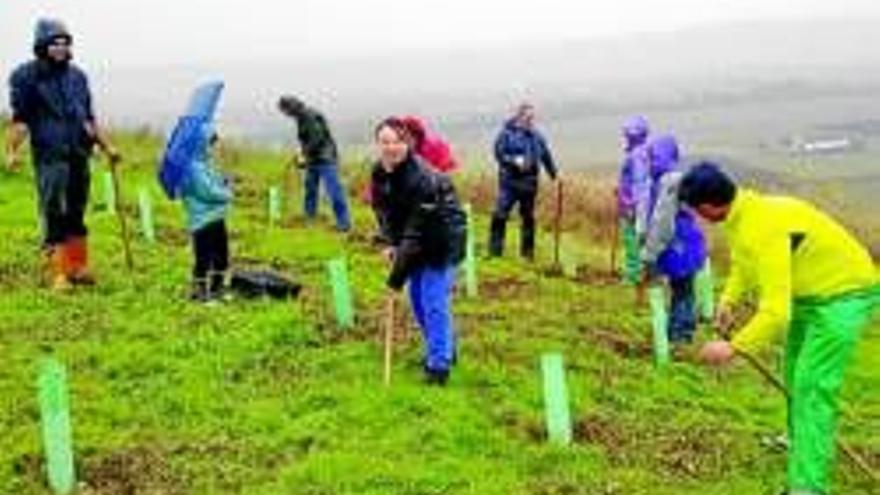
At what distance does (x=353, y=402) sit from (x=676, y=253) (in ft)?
17.6

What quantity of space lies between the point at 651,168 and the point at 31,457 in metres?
9.41

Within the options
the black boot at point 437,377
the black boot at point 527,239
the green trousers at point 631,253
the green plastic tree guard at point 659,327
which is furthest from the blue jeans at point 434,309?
the black boot at point 527,239

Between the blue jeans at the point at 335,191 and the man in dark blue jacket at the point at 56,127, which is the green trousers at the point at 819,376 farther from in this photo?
the blue jeans at the point at 335,191

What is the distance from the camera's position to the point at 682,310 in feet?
66.4

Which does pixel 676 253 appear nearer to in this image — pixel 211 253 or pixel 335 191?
pixel 211 253

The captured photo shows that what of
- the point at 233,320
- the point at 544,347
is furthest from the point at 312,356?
the point at 544,347

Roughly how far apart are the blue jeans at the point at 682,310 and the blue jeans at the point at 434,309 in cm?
437

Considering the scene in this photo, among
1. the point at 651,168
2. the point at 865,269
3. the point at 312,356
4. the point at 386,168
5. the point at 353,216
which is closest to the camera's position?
the point at 865,269

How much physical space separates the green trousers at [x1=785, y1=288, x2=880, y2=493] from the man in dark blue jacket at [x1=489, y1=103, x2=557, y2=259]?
13.7 meters

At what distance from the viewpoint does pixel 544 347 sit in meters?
19.1

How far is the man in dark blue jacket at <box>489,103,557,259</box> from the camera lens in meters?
26.9

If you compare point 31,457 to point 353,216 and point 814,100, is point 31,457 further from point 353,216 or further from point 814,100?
point 814,100

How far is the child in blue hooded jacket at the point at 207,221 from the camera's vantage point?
1934 cm

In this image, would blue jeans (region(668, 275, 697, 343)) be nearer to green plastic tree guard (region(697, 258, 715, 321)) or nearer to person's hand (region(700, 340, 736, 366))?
green plastic tree guard (region(697, 258, 715, 321))
